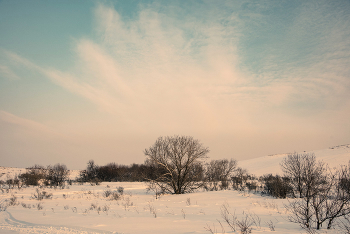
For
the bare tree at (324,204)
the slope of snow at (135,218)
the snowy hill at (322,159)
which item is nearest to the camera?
the bare tree at (324,204)

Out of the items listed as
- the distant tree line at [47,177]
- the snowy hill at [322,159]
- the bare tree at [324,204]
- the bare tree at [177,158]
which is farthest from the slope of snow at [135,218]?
the snowy hill at [322,159]

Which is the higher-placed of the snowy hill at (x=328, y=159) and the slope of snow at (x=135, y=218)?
the snowy hill at (x=328, y=159)

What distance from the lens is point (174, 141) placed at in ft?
69.7

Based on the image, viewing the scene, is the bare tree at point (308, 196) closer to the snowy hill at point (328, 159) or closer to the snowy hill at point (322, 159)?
the snowy hill at point (328, 159)

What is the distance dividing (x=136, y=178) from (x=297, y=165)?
1762 inches

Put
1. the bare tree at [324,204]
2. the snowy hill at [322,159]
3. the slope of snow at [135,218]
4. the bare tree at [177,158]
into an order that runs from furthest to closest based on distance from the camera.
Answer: the snowy hill at [322,159]
the bare tree at [177,158]
the slope of snow at [135,218]
the bare tree at [324,204]

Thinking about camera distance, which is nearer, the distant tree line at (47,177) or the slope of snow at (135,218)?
the slope of snow at (135,218)

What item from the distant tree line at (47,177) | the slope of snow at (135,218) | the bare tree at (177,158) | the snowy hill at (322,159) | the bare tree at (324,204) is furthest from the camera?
the snowy hill at (322,159)

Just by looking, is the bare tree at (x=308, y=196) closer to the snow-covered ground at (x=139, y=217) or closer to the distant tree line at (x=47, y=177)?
the snow-covered ground at (x=139, y=217)

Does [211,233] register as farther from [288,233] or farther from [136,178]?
[136,178]

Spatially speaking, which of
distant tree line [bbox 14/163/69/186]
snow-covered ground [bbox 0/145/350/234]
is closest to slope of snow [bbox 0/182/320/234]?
snow-covered ground [bbox 0/145/350/234]

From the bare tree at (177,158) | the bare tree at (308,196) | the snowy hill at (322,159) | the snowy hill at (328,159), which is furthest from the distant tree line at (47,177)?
the snowy hill at (328,159)

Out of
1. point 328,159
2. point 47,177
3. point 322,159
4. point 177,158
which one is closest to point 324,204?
point 177,158

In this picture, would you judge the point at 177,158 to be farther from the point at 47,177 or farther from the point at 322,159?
the point at 322,159
